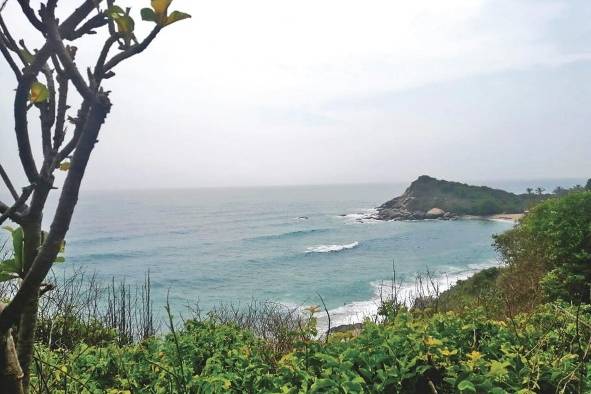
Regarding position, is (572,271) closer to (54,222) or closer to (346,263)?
(54,222)

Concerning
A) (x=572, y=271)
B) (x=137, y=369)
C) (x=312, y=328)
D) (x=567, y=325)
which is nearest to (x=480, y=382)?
(x=312, y=328)

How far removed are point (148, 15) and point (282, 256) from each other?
4486cm

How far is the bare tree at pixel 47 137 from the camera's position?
0.92 metres

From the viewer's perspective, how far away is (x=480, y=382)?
2596 mm

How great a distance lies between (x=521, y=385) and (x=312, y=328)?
139 centimetres

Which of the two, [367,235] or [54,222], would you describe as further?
[367,235]

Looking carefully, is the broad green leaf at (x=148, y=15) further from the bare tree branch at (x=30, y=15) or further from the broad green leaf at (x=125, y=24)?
the bare tree branch at (x=30, y=15)

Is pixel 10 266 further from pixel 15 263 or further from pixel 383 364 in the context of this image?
pixel 383 364

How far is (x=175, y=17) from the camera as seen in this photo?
93 centimetres

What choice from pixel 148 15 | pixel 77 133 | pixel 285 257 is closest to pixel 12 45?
pixel 77 133

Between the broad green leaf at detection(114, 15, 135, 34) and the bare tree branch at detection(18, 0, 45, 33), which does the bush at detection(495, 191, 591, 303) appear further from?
the bare tree branch at detection(18, 0, 45, 33)

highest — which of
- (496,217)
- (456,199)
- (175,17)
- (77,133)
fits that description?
(175,17)

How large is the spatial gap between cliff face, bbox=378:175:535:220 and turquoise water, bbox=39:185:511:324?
6.61 metres

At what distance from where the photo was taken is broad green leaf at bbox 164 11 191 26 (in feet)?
3.00
